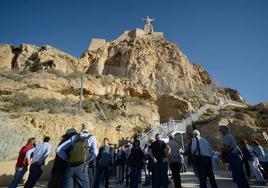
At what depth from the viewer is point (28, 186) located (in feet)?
22.2

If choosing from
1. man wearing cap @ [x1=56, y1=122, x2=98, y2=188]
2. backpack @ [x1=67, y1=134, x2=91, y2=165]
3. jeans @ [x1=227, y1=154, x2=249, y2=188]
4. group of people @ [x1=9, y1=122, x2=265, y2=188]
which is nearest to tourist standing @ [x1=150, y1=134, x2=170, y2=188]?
group of people @ [x1=9, y1=122, x2=265, y2=188]

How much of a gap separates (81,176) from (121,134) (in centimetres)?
1817

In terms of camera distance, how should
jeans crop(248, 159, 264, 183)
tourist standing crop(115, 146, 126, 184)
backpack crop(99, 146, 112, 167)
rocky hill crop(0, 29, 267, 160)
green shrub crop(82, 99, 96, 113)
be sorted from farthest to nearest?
green shrub crop(82, 99, 96, 113), rocky hill crop(0, 29, 267, 160), tourist standing crop(115, 146, 126, 184), jeans crop(248, 159, 264, 183), backpack crop(99, 146, 112, 167)

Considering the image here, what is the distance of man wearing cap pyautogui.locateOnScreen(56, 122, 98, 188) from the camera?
4656mm

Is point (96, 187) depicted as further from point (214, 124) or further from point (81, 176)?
point (214, 124)

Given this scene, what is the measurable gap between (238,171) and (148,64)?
4705 centimetres

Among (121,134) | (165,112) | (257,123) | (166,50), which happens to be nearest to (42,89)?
(121,134)

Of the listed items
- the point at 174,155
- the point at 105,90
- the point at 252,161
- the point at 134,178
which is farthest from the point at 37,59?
the point at 252,161

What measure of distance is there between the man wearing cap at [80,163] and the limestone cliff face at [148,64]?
1630 inches

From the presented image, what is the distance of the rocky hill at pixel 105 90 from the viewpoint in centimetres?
1834

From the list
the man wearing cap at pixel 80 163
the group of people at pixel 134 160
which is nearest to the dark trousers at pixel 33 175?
the group of people at pixel 134 160

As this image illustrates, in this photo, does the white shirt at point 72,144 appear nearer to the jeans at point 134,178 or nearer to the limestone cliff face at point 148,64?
the jeans at point 134,178

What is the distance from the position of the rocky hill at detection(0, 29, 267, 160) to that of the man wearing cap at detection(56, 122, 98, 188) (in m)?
10.2

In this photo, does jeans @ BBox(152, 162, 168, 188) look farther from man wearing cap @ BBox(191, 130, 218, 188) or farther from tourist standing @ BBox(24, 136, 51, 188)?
tourist standing @ BBox(24, 136, 51, 188)
